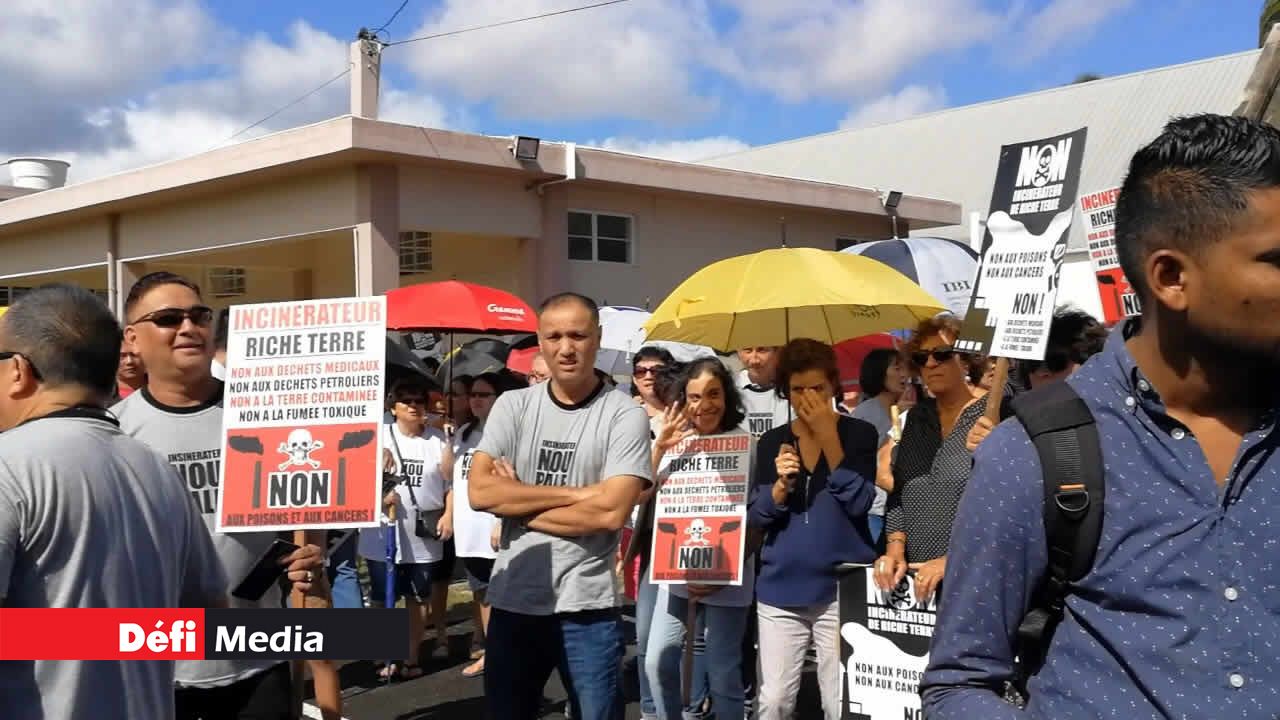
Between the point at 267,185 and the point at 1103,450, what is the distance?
18349mm

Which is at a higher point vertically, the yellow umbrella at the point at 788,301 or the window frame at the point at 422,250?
the window frame at the point at 422,250

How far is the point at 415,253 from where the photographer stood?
2153cm

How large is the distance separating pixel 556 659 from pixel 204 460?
5.28ft

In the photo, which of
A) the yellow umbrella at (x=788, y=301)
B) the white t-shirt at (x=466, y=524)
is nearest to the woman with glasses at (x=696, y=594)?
the yellow umbrella at (x=788, y=301)

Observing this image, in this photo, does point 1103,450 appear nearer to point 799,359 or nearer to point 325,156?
point 799,359

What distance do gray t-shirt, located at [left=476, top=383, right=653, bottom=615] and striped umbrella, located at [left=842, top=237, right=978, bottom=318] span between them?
518 centimetres

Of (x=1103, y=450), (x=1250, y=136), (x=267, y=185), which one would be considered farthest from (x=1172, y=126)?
(x=267, y=185)

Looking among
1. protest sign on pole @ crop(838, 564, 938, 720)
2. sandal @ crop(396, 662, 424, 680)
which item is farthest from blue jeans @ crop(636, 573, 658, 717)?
sandal @ crop(396, 662, 424, 680)

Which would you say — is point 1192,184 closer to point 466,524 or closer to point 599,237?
point 466,524

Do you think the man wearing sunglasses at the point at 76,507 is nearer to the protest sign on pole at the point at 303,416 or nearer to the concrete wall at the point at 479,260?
the protest sign on pole at the point at 303,416

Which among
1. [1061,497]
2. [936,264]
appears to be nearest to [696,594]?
[1061,497]

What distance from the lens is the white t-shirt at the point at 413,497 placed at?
8.15 metres

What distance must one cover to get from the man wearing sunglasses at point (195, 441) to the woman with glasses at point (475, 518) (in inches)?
129

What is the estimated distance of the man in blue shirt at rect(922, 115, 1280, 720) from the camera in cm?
172
